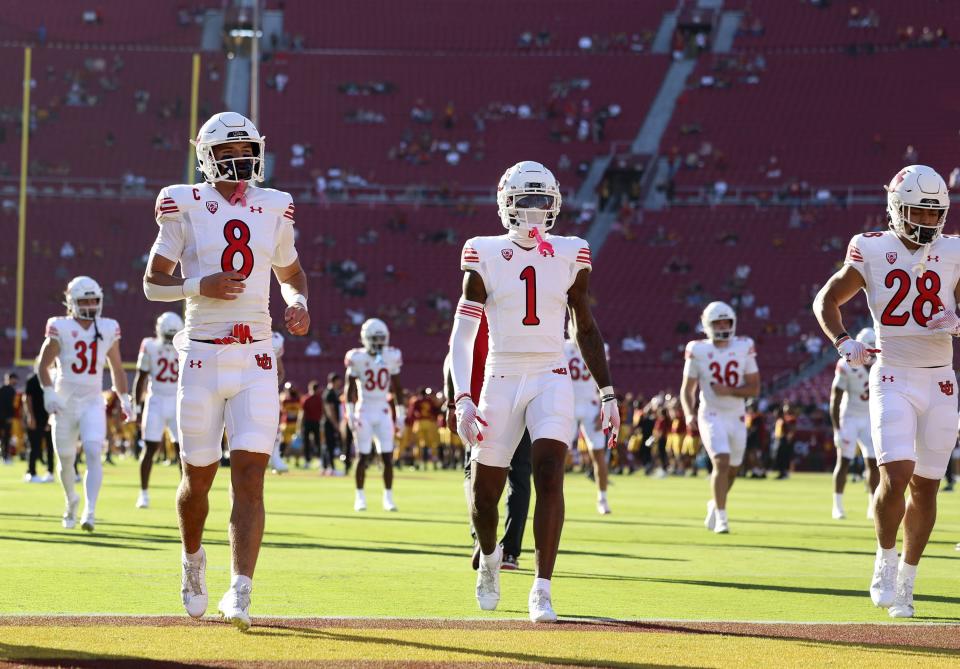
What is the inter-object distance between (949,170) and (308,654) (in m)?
39.2

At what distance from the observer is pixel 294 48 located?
49.6 metres

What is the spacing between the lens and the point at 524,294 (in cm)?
732

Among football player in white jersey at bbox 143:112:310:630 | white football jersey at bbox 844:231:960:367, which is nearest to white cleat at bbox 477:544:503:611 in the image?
football player in white jersey at bbox 143:112:310:630

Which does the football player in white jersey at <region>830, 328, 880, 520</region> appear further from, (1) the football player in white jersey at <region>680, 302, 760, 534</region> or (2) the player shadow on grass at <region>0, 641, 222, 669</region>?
(2) the player shadow on grass at <region>0, 641, 222, 669</region>

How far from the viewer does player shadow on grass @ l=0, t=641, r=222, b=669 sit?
5.55 m

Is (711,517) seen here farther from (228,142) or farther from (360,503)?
(228,142)

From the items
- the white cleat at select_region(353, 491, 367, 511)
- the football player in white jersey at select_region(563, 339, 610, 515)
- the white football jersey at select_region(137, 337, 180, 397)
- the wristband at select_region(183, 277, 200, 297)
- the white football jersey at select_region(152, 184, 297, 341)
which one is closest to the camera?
the wristband at select_region(183, 277, 200, 297)

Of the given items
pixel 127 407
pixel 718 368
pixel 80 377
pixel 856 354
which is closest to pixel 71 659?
pixel 856 354

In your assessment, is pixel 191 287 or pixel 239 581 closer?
pixel 239 581

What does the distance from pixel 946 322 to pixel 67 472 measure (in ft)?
26.0

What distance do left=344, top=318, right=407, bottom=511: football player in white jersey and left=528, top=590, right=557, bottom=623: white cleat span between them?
9.16 metres

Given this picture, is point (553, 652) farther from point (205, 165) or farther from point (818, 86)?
point (818, 86)

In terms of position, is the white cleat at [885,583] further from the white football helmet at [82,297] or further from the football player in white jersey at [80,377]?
the white football helmet at [82,297]

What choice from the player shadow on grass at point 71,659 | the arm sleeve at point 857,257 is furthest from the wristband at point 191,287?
the arm sleeve at point 857,257
